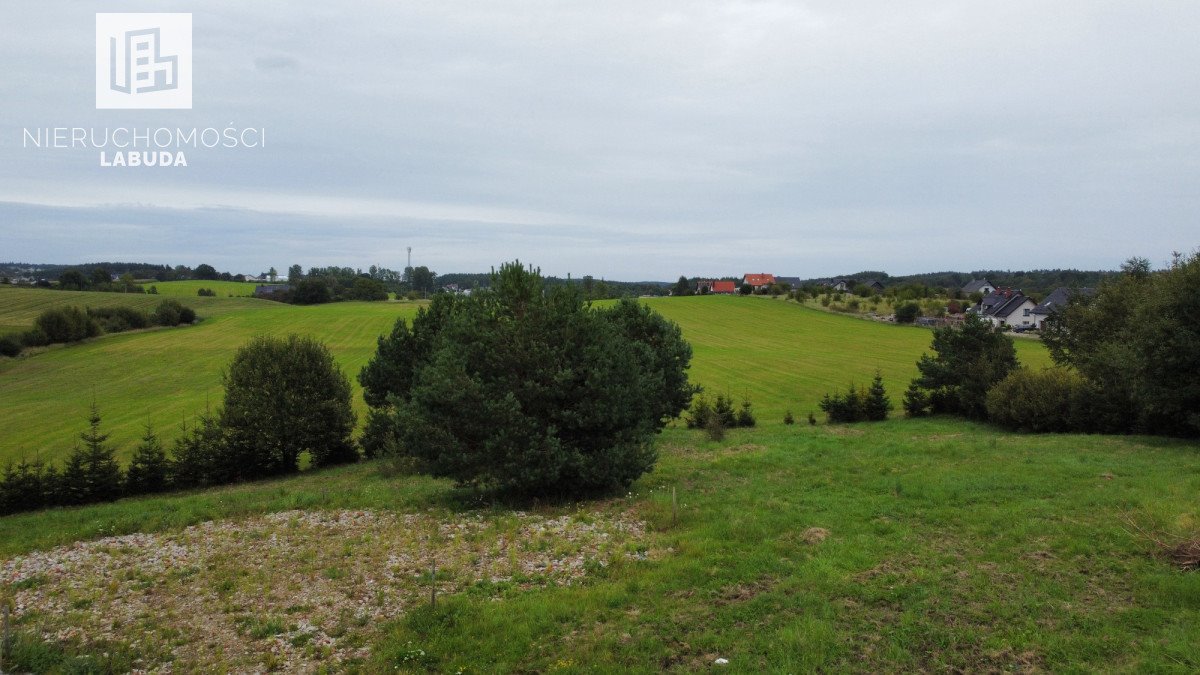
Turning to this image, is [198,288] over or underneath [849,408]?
over

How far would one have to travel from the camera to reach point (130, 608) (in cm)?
972

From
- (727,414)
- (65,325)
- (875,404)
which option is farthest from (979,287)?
(65,325)

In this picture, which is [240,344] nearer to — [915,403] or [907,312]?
[915,403]

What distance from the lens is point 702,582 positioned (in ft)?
31.9

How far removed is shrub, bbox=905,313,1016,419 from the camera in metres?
31.6

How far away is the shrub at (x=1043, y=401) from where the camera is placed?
2608 cm

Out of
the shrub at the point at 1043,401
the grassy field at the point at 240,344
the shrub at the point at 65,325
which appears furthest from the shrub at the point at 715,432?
the shrub at the point at 65,325

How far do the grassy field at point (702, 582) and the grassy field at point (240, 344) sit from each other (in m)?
24.6

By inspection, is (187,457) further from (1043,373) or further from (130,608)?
(1043,373)

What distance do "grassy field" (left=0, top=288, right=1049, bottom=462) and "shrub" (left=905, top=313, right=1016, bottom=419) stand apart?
764cm

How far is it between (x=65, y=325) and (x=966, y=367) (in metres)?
88.2

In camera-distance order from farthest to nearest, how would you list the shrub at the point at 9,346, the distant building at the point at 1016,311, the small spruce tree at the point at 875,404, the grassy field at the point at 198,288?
1. the grassy field at the point at 198,288
2. the distant building at the point at 1016,311
3. the shrub at the point at 9,346
4. the small spruce tree at the point at 875,404

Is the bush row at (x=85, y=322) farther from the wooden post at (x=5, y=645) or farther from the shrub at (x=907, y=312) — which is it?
the shrub at (x=907, y=312)

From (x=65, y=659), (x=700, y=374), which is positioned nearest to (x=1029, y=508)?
(x=65, y=659)
